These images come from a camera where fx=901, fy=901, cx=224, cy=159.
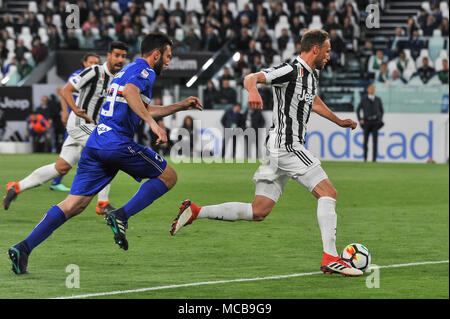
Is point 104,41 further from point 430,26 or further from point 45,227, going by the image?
point 45,227

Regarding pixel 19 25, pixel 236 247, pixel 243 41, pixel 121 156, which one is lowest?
pixel 236 247

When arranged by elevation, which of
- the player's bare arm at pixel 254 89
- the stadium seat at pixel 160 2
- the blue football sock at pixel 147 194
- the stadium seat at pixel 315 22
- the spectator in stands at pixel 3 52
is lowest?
the blue football sock at pixel 147 194

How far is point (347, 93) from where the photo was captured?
25.0m

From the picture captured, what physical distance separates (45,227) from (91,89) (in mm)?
4778

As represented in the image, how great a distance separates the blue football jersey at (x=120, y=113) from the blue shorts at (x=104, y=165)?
0.07 meters

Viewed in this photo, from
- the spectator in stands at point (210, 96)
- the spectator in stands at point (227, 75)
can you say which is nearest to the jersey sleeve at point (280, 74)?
the spectator in stands at point (210, 96)

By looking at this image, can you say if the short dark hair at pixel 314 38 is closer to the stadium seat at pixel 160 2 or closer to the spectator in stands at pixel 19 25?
the stadium seat at pixel 160 2

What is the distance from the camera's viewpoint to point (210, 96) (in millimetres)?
25750

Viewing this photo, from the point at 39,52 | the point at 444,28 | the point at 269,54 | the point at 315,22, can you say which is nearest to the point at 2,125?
the point at 39,52

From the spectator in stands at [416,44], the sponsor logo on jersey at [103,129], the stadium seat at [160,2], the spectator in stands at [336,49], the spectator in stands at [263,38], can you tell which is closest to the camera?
the sponsor logo on jersey at [103,129]

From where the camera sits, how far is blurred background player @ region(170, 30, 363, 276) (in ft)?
24.5

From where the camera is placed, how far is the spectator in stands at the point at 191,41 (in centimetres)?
2842
